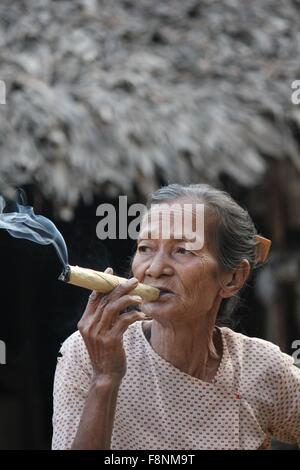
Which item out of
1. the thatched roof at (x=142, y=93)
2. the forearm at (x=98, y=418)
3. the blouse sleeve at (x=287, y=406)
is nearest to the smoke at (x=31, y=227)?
the forearm at (x=98, y=418)

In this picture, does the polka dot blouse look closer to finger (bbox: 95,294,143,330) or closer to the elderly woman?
the elderly woman

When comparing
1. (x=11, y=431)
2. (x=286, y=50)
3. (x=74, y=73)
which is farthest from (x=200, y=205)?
(x=11, y=431)

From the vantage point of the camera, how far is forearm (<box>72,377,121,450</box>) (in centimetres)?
230

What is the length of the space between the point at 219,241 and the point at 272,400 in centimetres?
50

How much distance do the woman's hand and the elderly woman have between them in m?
0.05

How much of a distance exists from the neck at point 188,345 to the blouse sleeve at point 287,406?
208mm

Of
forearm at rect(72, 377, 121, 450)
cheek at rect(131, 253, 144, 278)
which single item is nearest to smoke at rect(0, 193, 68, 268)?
cheek at rect(131, 253, 144, 278)

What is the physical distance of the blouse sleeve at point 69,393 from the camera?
8.03 ft

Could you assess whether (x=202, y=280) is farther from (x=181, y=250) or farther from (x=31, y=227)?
(x=31, y=227)

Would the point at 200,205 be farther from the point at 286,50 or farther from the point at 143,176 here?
the point at 286,50

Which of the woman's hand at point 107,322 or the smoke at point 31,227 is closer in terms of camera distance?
the woman's hand at point 107,322

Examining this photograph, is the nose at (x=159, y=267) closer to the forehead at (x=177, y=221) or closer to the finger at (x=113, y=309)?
the forehead at (x=177, y=221)

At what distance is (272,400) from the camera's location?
2.75 metres

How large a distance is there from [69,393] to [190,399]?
0.38 m
